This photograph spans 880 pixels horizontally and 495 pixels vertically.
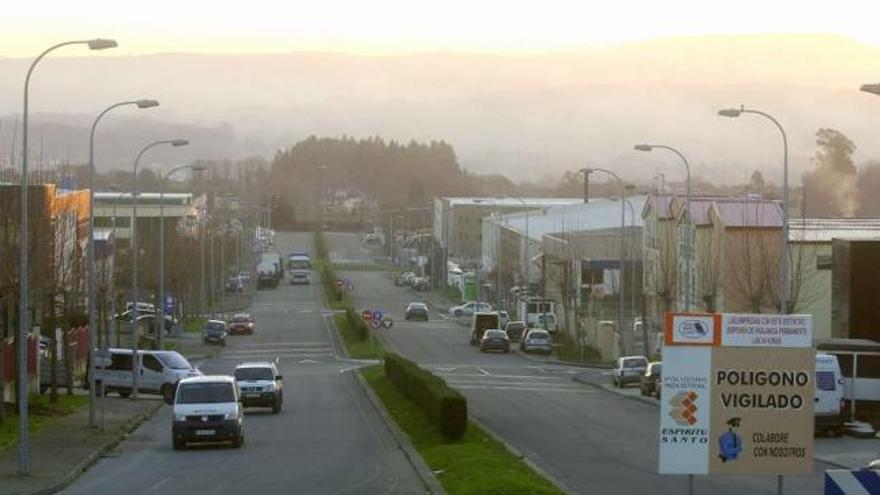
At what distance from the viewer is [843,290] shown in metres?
64.3

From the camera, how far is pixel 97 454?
4034 cm

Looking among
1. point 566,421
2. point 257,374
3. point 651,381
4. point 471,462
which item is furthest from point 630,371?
point 471,462

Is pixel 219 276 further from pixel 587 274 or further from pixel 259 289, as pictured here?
pixel 587 274

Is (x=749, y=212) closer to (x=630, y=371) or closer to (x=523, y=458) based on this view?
(x=630, y=371)

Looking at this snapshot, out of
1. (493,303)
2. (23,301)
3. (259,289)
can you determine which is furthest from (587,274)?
(23,301)

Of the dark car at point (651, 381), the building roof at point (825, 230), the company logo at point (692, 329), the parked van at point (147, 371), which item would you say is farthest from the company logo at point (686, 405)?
the building roof at point (825, 230)

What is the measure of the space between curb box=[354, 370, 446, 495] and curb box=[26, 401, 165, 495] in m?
6.69

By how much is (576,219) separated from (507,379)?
69.4 m

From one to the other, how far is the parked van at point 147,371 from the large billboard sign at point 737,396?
148 feet

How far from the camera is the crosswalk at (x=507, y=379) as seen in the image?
220ft

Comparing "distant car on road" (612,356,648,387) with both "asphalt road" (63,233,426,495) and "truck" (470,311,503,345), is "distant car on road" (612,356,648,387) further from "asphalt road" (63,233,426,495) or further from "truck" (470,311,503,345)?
"truck" (470,311,503,345)

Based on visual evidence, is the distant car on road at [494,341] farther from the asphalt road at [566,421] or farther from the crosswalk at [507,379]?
the crosswalk at [507,379]

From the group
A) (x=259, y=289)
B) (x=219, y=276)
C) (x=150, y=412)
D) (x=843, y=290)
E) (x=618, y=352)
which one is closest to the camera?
(x=150, y=412)

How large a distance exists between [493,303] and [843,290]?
81.5m
